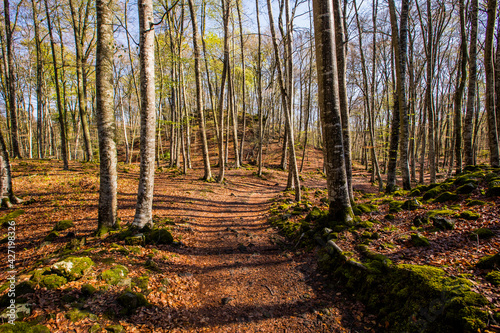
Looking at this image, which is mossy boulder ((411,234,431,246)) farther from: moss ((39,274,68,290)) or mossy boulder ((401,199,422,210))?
moss ((39,274,68,290))

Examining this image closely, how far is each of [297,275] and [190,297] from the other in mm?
2148

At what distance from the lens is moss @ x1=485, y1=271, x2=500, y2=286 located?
2.43 meters

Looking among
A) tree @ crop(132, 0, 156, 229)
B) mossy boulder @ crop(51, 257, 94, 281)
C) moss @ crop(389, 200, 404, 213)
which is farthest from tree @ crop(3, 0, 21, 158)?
moss @ crop(389, 200, 404, 213)

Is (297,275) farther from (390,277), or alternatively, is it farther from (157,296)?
(157,296)

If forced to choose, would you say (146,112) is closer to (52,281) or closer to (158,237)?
(158,237)

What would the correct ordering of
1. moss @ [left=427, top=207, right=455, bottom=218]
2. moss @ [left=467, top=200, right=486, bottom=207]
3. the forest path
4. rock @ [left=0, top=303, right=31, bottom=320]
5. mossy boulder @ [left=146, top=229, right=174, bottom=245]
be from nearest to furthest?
1. rock @ [left=0, top=303, right=31, bottom=320]
2. the forest path
3. moss @ [left=427, top=207, right=455, bottom=218]
4. moss @ [left=467, top=200, right=486, bottom=207]
5. mossy boulder @ [left=146, top=229, right=174, bottom=245]

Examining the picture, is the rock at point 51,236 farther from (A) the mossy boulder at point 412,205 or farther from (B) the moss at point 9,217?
(A) the mossy boulder at point 412,205

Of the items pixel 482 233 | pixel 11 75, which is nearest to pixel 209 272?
pixel 482 233

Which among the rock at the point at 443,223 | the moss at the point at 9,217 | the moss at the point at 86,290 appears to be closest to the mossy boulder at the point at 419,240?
the rock at the point at 443,223

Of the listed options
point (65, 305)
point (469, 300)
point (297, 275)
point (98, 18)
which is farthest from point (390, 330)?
point (98, 18)

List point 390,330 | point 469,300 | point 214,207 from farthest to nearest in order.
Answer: point 214,207 < point 390,330 < point 469,300

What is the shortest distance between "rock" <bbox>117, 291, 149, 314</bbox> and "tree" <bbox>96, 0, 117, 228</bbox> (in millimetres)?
2942

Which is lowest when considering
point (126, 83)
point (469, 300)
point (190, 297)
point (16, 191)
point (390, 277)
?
point (190, 297)

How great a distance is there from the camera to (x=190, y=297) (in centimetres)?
379
